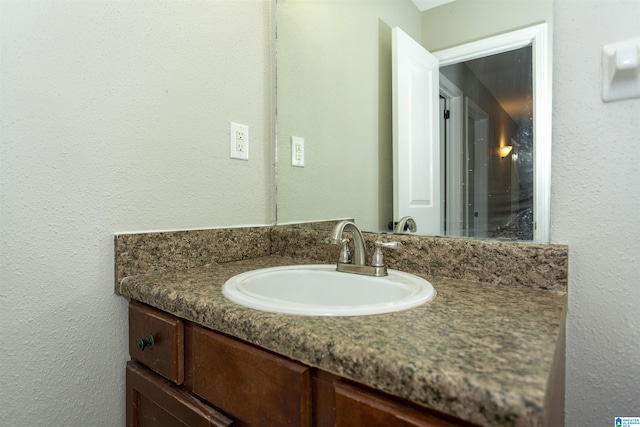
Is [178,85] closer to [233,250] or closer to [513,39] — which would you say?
[233,250]

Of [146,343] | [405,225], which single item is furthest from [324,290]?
[146,343]

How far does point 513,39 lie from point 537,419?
84cm

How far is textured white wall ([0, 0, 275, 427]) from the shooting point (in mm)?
684

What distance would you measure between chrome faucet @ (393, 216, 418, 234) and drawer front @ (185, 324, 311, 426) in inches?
22.9

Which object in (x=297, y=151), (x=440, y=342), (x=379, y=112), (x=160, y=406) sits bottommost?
(x=160, y=406)

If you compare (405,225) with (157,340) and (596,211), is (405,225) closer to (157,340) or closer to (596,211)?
(596,211)

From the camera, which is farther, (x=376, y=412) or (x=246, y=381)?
(x=246, y=381)

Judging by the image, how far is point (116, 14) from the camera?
2.69 ft

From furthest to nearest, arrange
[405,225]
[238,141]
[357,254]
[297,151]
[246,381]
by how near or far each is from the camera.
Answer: [297,151] → [238,141] → [405,225] → [357,254] → [246,381]

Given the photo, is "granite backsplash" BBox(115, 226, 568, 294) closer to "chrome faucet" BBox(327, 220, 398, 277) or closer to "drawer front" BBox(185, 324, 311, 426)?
"chrome faucet" BBox(327, 220, 398, 277)

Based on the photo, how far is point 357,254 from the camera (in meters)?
0.88

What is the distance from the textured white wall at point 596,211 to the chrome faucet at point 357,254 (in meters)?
0.37

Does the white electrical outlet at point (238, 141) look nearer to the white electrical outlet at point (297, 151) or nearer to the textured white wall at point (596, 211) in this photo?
the white electrical outlet at point (297, 151)

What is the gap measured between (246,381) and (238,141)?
760mm
